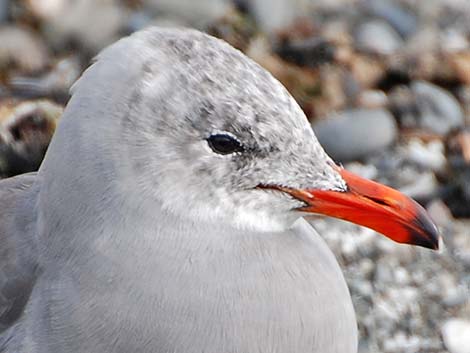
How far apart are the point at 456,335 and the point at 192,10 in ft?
8.89

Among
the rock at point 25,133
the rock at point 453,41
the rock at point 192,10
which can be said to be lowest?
the rock at point 453,41

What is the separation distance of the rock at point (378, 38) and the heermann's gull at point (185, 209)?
3167 millimetres

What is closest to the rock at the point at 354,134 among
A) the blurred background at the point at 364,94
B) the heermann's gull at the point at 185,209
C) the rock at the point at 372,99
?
the blurred background at the point at 364,94

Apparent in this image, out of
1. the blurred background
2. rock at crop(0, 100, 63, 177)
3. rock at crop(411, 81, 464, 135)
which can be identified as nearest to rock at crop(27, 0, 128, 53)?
the blurred background

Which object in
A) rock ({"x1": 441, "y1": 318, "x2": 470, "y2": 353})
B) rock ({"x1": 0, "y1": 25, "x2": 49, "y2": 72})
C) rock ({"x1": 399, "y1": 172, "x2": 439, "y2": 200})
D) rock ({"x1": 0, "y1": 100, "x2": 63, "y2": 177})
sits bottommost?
rock ({"x1": 441, "y1": 318, "x2": 470, "y2": 353})

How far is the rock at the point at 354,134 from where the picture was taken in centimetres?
541

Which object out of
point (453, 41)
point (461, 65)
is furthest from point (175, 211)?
point (453, 41)

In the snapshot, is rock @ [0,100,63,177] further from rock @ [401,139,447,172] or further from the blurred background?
rock @ [401,139,447,172]

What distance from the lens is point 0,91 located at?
5.76 metres

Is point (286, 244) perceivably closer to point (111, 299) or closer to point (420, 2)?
point (111, 299)

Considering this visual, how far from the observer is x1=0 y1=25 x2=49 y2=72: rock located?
6090 mm

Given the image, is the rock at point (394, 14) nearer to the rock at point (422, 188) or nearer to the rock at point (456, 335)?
the rock at point (422, 188)

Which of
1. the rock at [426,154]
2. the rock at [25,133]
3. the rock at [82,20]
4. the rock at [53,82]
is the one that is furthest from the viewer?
the rock at [82,20]

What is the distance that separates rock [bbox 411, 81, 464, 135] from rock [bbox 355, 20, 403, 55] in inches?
18.4
